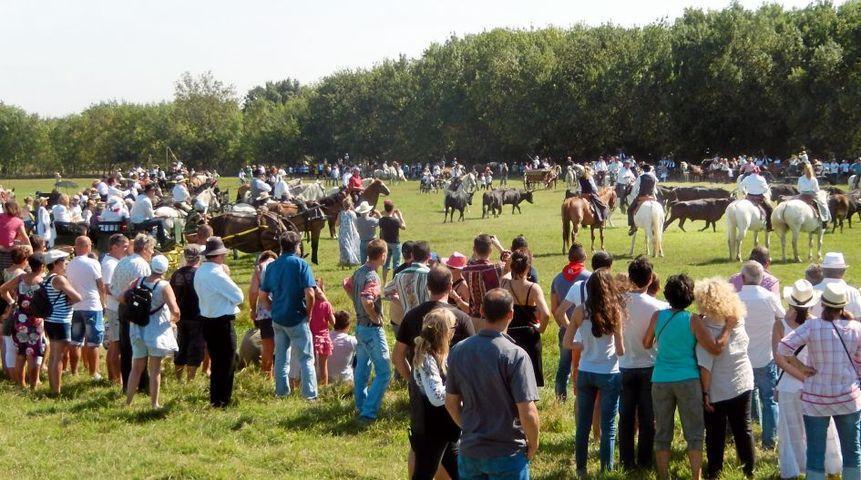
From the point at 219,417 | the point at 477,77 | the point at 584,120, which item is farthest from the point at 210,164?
the point at 219,417

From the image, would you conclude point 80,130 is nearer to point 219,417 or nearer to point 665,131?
point 665,131

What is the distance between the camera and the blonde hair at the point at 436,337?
572cm

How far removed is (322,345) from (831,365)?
232 inches

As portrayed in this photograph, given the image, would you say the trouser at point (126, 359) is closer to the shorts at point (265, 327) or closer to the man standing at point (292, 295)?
the shorts at point (265, 327)

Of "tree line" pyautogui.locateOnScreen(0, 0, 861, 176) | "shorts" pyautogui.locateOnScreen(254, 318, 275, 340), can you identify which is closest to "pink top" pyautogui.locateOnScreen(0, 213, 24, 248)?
"shorts" pyautogui.locateOnScreen(254, 318, 275, 340)

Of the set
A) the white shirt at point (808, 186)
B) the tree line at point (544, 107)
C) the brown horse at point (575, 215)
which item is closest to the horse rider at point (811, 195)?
the white shirt at point (808, 186)

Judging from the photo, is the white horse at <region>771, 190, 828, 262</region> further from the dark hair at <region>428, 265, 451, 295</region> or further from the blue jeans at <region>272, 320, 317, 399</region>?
the dark hair at <region>428, 265, 451, 295</region>

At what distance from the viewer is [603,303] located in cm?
686

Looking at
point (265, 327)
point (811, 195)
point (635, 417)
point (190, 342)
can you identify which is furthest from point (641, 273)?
point (811, 195)

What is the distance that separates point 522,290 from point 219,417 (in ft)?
10.3

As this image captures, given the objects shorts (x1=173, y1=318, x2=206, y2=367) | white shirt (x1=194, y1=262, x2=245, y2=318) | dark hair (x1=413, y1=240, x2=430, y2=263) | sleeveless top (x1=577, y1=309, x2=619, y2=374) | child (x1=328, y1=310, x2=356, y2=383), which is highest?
dark hair (x1=413, y1=240, x2=430, y2=263)

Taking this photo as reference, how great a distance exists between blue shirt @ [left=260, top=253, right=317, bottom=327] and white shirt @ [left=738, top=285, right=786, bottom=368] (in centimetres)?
397

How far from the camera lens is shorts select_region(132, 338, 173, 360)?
925cm

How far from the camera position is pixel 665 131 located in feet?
208
